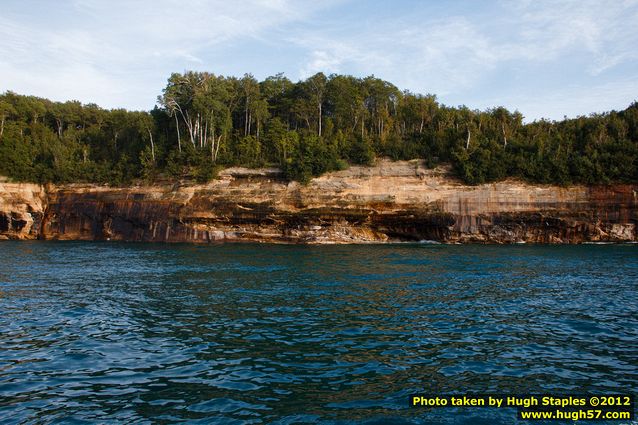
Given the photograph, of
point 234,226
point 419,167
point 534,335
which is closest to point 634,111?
point 419,167

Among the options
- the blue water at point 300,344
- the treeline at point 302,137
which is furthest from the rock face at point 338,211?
the blue water at point 300,344

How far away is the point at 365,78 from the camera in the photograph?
209 feet

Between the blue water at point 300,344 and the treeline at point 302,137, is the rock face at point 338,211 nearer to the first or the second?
the treeline at point 302,137

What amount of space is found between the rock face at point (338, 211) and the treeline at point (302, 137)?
Result: 191cm

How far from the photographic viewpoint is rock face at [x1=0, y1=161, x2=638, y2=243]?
43.1 meters

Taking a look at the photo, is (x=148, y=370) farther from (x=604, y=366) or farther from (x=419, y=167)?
(x=419, y=167)

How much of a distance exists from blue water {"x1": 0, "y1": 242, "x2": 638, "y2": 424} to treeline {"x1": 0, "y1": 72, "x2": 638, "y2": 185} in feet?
90.1

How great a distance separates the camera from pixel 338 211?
45.2 metres

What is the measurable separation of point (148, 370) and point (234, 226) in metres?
38.5

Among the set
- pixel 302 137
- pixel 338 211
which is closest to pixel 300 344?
pixel 338 211

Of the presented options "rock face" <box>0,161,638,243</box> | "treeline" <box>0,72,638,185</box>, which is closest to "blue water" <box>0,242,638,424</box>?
"rock face" <box>0,161,638,243</box>

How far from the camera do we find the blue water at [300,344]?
7.29 meters

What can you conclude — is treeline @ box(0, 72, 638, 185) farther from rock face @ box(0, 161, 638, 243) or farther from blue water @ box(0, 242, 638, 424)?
blue water @ box(0, 242, 638, 424)

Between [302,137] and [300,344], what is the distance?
44.1 meters
